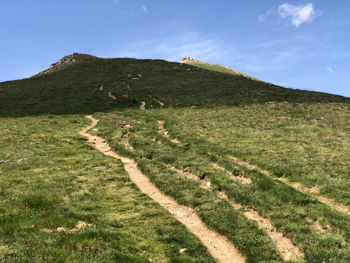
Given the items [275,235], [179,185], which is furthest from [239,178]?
[275,235]

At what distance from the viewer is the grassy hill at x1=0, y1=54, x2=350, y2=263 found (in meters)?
11.3

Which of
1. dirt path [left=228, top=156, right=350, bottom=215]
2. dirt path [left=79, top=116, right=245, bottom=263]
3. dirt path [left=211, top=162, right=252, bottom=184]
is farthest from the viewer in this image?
dirt path [left=211, top=162, right=252, bottom=184]

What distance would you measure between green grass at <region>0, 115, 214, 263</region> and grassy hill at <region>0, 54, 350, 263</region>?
0.05 m

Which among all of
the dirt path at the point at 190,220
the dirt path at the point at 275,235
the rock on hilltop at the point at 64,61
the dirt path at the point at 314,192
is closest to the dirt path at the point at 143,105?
the dirt path at the point at 190,220

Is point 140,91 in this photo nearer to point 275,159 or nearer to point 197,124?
point 197,124

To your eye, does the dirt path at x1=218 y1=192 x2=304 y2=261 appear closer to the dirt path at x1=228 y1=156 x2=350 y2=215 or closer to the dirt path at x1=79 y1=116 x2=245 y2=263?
the dirt path at x1=79 y1=116 x2=245 y2=263

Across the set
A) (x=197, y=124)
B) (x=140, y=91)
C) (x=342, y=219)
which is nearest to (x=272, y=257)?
(x=342, y=219)

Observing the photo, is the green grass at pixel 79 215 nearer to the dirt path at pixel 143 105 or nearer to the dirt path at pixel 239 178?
the dirt path at pixel 239 178

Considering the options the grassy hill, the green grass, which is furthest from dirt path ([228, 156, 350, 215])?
the green grass

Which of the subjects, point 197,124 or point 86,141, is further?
point 197,124

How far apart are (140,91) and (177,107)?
14201mm

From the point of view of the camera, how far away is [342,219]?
13.3 meters

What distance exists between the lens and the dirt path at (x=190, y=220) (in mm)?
11477

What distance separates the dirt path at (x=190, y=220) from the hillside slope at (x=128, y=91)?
34066 millimetres
